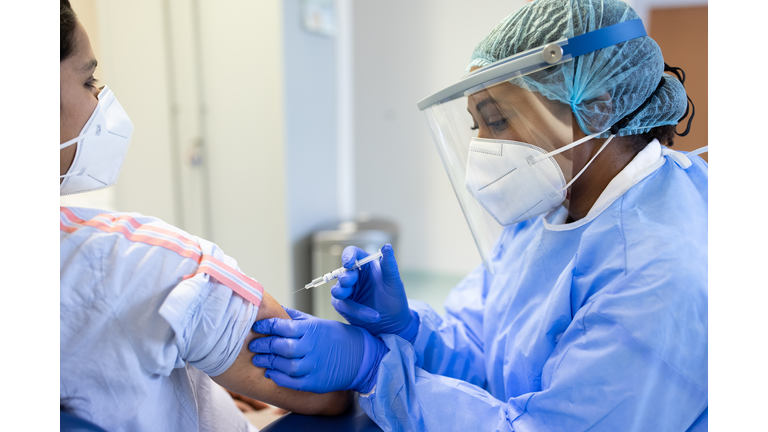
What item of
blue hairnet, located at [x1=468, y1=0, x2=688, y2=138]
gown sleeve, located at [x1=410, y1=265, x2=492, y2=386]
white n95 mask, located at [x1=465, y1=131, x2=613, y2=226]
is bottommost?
gown sleeve, located at [x1=410, y1=265, x2=492, y2=386]

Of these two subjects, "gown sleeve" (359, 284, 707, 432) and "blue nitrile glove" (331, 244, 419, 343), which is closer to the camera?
"gown sleeve" (359, 284, 707, 432)

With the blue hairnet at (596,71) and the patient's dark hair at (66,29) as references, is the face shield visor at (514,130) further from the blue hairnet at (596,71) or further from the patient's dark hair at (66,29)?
the patient's dark hair at (66,29)

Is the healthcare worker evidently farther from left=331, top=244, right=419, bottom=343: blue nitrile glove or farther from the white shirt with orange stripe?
the white shirt with orange stripe

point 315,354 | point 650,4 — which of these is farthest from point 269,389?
point 650,4

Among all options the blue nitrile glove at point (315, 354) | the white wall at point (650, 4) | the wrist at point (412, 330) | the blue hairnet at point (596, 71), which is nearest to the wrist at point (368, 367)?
the blue nitrile glove at point (315, 354)

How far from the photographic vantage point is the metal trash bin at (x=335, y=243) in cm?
155

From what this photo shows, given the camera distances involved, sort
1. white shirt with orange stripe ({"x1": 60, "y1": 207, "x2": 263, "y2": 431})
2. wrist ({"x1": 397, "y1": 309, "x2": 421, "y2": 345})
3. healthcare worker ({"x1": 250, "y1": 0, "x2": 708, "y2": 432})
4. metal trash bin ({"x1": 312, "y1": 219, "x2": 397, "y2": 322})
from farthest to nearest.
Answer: metal trash bin ({"x1": 312, "y1": 219, "x2": 397, "y2": 322}) < wrist ({"x1": 397, "y1": 309, "x2": 421, "y2": 345}) < healthcare worker ({"x1": 250, "y1": 0, "x2": 708, "y2": 432}) < white shirt with orange stripe ({"x1": 60, "y1": 207, "x2": 263, "y2": 431})

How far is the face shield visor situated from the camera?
902mm

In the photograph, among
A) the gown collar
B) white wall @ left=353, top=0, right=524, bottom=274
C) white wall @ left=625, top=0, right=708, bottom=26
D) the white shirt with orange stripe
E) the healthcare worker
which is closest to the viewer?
the white shirt with orange stripe

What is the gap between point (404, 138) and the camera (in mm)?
3916

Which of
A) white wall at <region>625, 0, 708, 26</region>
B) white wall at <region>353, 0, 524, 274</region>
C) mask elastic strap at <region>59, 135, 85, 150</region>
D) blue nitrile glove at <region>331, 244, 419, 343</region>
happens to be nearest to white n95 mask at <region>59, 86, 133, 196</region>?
mask elastic strap at <region>59, 135, 85, 150</region>

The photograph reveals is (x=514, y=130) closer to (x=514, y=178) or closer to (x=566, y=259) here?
(x=514, y=178)
